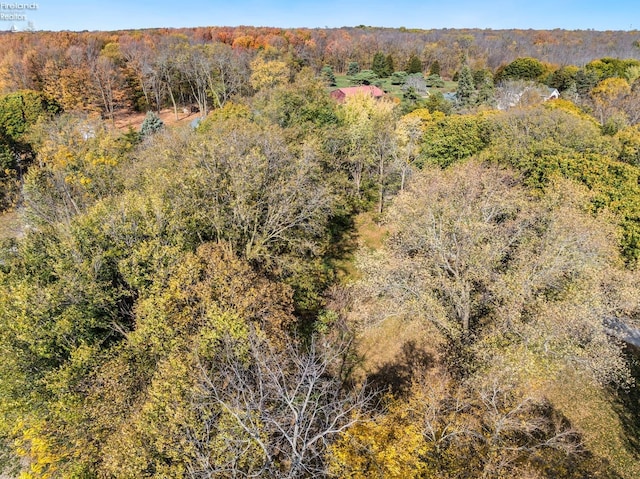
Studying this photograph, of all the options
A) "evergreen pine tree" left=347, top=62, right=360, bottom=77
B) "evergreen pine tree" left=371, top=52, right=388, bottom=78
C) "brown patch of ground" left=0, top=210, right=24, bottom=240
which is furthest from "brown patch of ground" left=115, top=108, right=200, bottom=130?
"evergreen pine tree" left=371, top=52, right=388, bottom=78

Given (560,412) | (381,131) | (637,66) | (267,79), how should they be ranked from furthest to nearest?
(637,66), (267,79), (381,131), (560,412)

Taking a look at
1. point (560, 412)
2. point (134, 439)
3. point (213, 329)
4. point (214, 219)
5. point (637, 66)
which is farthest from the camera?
point (637, 66)

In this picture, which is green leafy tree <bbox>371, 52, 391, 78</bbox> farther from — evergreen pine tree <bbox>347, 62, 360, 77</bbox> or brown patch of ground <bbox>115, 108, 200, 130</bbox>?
brown patch of ground <bbox>115, 108, 200, 130</bbox>

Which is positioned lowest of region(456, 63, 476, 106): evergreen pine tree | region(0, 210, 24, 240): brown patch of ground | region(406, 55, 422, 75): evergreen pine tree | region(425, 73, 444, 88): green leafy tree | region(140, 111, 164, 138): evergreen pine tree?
region(0, 210, 24, 240): brown patch of ground

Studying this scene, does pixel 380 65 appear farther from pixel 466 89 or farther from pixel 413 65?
pixel 466 89

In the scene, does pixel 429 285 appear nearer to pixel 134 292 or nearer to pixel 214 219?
pixel 214 219

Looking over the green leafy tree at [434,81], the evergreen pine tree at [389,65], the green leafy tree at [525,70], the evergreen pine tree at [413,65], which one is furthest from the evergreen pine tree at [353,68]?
the green leafy tree at [525,70]

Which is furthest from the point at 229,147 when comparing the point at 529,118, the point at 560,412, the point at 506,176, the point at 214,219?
the point at 529,118

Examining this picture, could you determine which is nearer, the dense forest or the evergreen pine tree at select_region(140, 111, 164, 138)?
the dense forest
